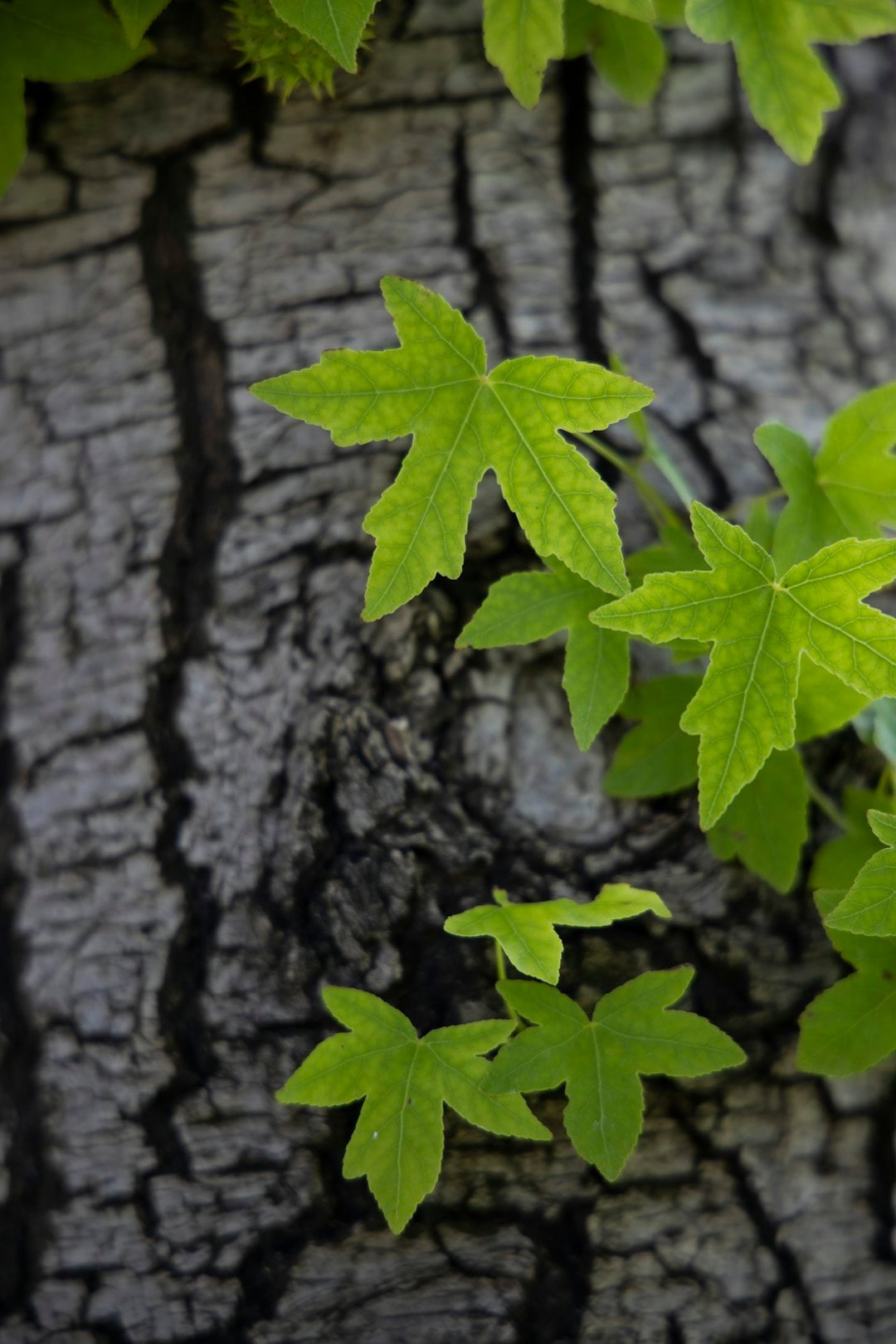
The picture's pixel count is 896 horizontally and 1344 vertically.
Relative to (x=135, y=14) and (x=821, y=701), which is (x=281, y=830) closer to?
(x=821, y=701)

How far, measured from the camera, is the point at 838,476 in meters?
1.30

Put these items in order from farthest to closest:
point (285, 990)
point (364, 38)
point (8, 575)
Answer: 1. point (364, 38)
2. point (8, 575)
3. point (285, 990)

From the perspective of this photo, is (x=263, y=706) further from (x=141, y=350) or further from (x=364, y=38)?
(x=364, y=38)

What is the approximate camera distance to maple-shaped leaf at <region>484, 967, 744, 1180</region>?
1136 millimetres

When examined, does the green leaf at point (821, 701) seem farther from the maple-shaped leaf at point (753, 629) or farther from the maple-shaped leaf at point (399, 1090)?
the maple-shaped leaf at point (399, 1090)

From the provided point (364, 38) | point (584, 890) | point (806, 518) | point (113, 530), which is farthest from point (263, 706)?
point (364, 38)

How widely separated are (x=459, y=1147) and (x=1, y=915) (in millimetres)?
602

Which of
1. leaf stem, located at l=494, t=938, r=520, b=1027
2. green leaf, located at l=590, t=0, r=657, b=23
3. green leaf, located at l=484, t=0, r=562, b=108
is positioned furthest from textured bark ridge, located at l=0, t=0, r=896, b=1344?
green leaf, located at l=590, t=0, r=657, b=23

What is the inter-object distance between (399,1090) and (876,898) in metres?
0.52

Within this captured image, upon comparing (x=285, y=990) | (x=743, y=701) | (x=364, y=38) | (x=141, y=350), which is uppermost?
(x=364, y=38)

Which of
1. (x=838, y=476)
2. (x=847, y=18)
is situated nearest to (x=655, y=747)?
(x=838, y=476)

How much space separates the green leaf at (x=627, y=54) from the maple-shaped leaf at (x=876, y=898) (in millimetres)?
1044

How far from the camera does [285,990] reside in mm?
1266

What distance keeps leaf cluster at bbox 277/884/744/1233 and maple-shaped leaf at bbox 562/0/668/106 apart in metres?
1.09
